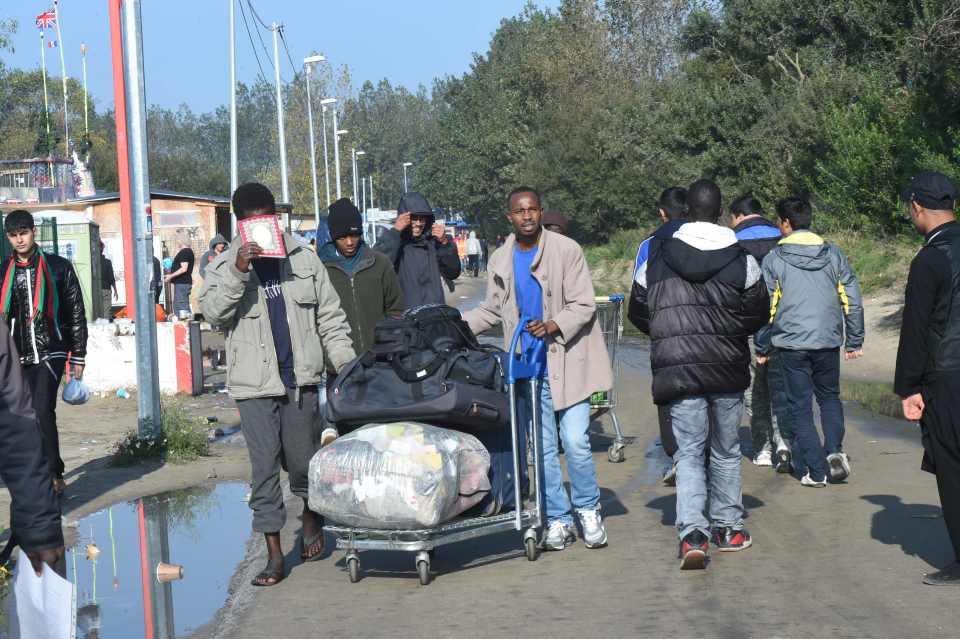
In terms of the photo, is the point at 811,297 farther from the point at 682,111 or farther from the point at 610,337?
the point at 682,111

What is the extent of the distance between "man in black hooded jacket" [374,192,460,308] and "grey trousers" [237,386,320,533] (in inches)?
97.6

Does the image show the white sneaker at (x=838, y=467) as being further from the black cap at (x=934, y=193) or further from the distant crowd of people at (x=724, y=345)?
the black cap at (x=934, y=193)

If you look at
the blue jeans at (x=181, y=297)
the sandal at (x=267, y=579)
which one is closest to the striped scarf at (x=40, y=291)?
the sandal at (x=267, y=579)

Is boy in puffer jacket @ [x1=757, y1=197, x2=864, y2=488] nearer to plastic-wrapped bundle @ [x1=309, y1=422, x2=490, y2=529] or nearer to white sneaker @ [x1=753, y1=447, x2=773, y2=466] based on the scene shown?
white sneaker @ [x1=753, y1=447, x2=773, y2=466]

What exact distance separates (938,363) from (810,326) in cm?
282

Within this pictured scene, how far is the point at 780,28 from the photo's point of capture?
148ft

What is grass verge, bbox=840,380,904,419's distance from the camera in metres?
13.3

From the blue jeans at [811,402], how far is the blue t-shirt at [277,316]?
395cm

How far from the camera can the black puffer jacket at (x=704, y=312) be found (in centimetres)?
701

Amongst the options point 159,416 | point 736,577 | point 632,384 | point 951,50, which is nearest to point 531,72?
point 951,50

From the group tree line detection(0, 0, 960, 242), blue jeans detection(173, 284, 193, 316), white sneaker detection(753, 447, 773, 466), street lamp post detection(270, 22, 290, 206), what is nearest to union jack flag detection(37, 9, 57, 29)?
tree line detection(0, 0, 960, 242)

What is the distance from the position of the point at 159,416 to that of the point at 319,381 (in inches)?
186

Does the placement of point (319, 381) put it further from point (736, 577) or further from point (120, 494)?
point (120, 494)

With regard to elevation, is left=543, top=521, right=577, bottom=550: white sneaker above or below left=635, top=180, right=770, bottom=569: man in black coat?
Answer: below
